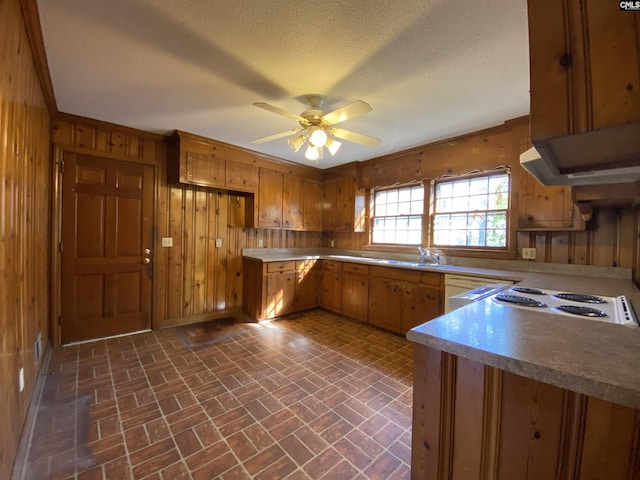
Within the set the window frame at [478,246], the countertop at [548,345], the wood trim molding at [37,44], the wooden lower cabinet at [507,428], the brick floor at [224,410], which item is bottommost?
the brick floor at [224,410]

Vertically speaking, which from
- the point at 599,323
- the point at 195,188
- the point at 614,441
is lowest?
the point at 614,441

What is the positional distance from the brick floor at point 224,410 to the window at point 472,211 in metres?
1.54

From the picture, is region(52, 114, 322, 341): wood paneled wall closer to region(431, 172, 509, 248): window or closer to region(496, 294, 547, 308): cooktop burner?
region(431, 172, 509, 248): window

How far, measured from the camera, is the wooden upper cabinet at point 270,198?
414 centimetres

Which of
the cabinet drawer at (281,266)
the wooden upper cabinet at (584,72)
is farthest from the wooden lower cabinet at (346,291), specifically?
the wooden upper cabinet at (584,72)

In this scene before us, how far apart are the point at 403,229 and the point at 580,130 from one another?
3.43 m

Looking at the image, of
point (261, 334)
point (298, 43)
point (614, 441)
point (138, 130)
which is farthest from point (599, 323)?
point (138, 130)

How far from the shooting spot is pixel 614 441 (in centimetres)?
66

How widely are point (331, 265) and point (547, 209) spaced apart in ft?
8.98

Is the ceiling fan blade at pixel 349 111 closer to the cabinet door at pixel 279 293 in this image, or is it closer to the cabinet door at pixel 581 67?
the cabinet door at pixel 581 67

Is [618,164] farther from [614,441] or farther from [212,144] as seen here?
[212,144]

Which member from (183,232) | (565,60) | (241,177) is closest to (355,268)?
(241,177)

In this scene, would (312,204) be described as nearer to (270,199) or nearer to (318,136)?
(270,199)

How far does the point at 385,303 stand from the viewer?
11.5 ft
